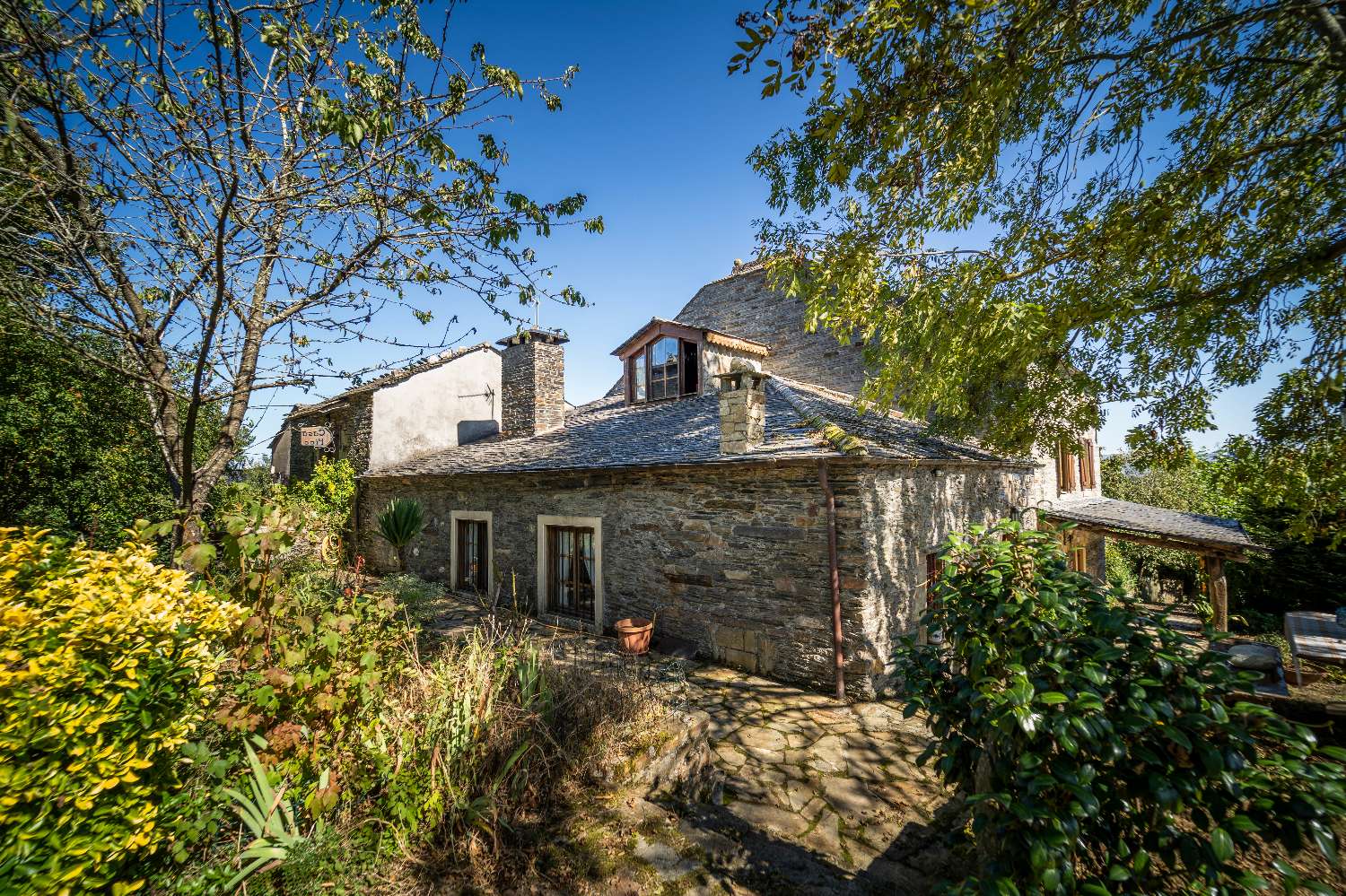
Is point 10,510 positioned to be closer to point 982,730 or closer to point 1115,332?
point 982,730

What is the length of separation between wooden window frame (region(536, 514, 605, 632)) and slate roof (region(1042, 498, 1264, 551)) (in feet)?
31.2

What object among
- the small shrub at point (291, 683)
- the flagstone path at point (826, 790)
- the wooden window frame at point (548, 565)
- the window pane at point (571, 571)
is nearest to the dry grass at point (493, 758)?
the small shrub at point (291, 683)

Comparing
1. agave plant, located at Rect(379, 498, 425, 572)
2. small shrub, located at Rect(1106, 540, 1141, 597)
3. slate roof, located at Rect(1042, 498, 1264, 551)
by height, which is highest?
agave plant, located at Rect(379, 498, 425, 572)

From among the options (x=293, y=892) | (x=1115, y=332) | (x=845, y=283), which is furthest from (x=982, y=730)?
(x=1115, y=332)

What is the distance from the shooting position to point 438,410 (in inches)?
581

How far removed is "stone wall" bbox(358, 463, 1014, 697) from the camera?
6.25m

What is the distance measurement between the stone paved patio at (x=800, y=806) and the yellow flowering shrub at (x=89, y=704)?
2742 millimetres

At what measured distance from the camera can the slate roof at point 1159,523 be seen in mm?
11062

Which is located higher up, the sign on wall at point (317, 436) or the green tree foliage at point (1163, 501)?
the sign on wall at point (317, 436)

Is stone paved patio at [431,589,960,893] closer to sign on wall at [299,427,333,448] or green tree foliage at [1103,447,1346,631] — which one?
green tree foliage at [1103,447,1346,631]

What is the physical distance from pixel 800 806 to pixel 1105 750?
2761 millimetres

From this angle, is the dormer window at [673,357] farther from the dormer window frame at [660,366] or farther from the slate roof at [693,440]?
the slate roof at [693,440]

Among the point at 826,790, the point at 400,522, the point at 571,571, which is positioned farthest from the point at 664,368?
the point at 826,790

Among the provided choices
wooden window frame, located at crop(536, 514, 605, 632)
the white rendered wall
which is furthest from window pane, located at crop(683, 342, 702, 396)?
the white rendered wall
